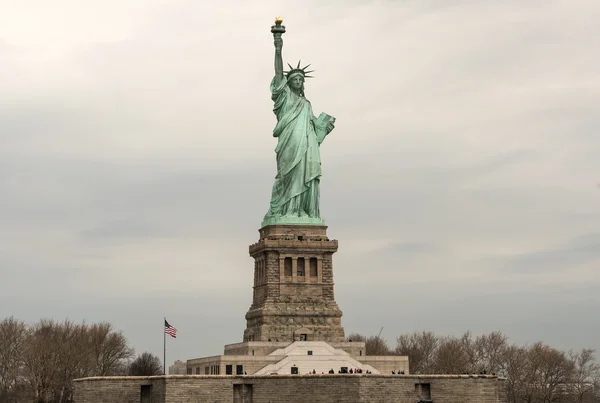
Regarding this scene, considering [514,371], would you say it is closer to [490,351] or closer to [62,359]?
[490,351]

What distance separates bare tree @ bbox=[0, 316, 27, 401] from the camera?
272 ft

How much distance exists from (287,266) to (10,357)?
2195cm

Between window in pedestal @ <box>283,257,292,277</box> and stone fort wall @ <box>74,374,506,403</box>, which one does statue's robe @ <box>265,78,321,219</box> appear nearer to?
window in pedestal @ <box>283,257,292,277</box>

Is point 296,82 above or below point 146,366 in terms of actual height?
above

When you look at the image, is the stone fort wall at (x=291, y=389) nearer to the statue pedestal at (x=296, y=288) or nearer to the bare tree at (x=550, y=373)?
the statue pedestal at (x=296, y=288)

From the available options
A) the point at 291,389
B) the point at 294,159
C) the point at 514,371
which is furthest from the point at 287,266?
the point at 514,371

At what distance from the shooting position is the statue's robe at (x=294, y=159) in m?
77.7

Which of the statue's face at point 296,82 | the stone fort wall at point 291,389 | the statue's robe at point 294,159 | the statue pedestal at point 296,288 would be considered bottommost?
the stone fort wall at point 291,389

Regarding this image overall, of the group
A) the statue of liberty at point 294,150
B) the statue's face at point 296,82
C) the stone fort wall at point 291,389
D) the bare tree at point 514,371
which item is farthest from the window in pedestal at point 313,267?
the bare tree at point 514,371

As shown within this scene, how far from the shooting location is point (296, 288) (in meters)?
76.0

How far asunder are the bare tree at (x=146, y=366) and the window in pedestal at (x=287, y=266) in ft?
69.5

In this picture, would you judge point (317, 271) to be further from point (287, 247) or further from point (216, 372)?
point (216, 372)

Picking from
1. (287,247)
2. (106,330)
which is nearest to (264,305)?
(287,247)

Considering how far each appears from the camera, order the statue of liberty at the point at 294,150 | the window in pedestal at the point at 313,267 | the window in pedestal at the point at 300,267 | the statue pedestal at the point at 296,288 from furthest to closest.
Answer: the statue of liberty at the point at 294,150
the window in pedestal at the point at 313,267
the window in pedestal at the point at 300,267
the statue pedestal at the point at 296,288
